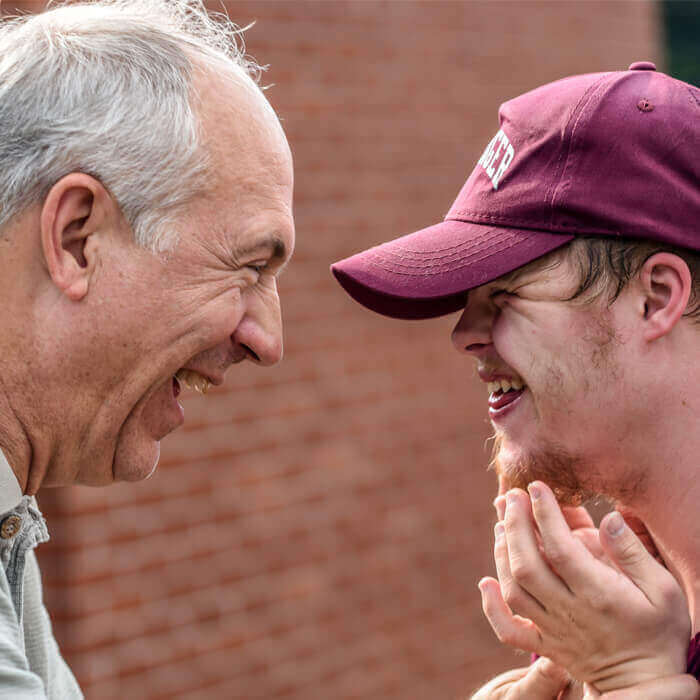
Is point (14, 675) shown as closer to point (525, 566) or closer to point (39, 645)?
point (39, 645)

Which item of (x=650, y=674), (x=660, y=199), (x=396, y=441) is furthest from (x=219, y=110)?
(x=396, y=441)

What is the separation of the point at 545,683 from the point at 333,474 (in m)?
3.20

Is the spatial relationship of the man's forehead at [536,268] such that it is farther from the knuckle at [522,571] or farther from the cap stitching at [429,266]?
the knuckle at [522,571]

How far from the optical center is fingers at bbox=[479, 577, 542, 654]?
88.9 inches

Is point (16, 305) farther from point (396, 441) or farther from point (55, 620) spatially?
point (396, 441)

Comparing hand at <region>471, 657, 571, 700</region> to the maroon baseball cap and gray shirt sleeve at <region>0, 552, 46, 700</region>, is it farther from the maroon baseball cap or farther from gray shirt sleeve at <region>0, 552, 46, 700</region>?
gray shirt sleeve at <region>0, 552, 46, 700</region>

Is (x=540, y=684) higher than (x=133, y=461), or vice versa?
(x=133, y=461)

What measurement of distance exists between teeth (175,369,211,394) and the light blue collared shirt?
0.40m

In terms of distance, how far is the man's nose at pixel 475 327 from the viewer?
2.38 meters

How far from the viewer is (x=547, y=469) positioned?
2.34 m

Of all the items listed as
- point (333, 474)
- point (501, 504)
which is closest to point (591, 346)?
point (501, 504)

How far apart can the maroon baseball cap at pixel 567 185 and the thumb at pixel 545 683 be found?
817 millimetres

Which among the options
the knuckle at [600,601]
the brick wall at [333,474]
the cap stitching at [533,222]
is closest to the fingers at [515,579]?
the knuckle at [600,601]

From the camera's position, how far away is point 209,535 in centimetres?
492
